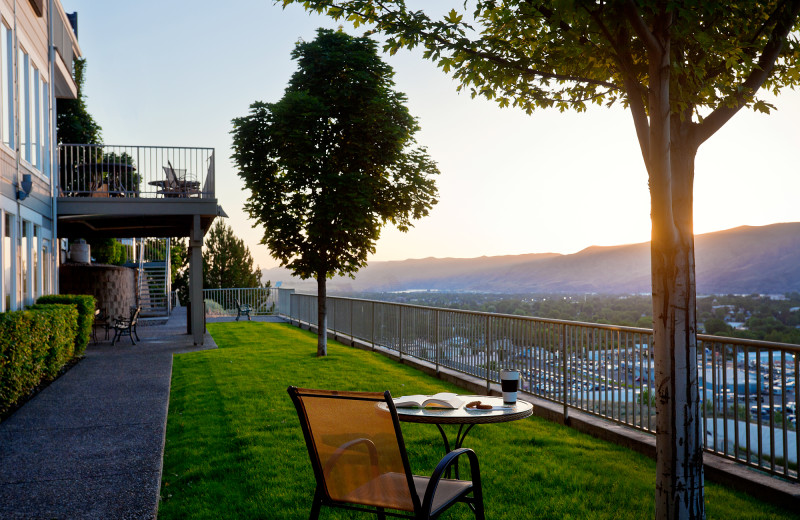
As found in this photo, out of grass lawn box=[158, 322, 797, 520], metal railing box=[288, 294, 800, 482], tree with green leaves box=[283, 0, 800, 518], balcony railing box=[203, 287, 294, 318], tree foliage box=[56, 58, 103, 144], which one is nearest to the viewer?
tree with green leaves box=[283, 0, 800, 518]

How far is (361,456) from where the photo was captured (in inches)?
120

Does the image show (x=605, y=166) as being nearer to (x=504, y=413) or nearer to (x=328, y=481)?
(x=504, y=413)

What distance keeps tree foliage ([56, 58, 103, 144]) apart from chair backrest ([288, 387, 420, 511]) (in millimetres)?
26317

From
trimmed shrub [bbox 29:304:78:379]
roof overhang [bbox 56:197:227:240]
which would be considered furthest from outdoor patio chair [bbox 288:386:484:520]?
roof overhang [bbox 56:197:227:240]

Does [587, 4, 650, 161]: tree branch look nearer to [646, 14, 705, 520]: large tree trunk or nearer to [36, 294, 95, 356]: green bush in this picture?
[646, 14, 705, 520]: large tree trunk

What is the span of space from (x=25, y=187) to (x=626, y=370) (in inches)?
398

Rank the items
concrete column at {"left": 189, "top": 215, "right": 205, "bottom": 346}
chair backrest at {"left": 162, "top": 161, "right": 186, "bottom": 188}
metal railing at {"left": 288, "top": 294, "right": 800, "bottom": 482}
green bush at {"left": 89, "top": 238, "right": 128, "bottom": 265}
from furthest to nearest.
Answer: green bush at {"left": 89, "top": 238, "right": 128, "bottom": 265} → chair backrest at {"left": 162, "top": 161, "right": 186, "bottom": 188} → concrete column at {"left": 189, "top": 215, "right": 205, "bottom": 346} → metal railing at {"left": 288, "top": 294, "right": 800, "bottom": 482}

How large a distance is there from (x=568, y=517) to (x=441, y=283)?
73.3m

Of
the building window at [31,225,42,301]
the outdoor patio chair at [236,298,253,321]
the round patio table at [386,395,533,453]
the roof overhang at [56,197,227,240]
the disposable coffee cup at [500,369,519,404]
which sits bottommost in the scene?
the outdoor patio chair at [236,298,253,321]

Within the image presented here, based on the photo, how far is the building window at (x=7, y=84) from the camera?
10.3 metres

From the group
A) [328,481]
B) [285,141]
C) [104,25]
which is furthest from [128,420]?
[104,25]

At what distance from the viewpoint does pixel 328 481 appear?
310cm

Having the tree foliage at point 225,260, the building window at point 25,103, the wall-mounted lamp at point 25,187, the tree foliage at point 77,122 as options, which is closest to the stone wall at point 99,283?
the building window at point 25,103

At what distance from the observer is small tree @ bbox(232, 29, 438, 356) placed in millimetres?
13047
